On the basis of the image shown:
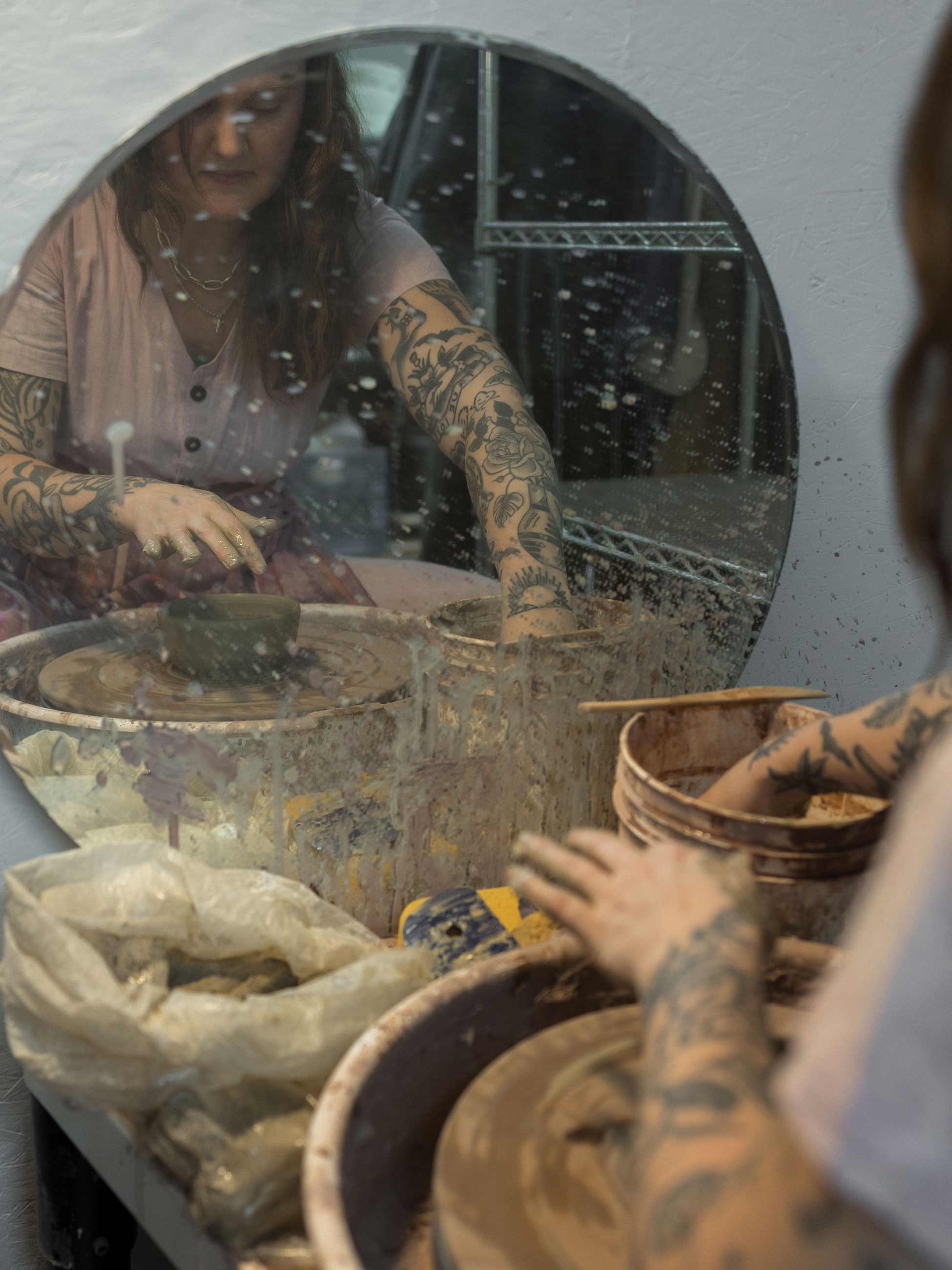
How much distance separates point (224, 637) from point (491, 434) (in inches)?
16.2

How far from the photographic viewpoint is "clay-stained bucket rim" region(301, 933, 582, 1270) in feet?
1.94

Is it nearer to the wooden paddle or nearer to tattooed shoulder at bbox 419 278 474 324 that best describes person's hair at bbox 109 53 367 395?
tattooed shoulder at bbox 419 278 474 324

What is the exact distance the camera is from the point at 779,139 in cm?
129

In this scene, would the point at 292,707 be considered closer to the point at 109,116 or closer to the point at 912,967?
the point at 109,116

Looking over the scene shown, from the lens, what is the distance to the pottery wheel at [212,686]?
117 centimetres

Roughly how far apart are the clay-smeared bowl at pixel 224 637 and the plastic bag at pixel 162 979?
0.26 metres

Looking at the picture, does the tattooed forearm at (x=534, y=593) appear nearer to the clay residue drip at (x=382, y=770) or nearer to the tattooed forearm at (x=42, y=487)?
the clay residue drip at (x=382, y=770)

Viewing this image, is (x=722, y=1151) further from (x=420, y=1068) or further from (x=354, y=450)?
(x=354, y=450)

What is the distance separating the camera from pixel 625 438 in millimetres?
1356

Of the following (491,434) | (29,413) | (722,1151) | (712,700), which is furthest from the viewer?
(491,434)

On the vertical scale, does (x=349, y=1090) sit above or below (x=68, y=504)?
below

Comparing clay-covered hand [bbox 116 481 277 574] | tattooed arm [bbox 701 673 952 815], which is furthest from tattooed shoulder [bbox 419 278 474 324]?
tattooed arm [bbox 701 673 952 815]

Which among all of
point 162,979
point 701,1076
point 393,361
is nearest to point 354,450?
point 393,361

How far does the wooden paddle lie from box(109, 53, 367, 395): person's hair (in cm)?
53
